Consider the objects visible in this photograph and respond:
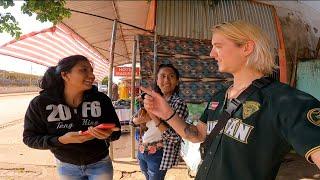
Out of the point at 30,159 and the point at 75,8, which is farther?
the point at 30,159

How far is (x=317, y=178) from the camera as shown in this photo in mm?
5953

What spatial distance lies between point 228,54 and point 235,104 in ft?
0.92

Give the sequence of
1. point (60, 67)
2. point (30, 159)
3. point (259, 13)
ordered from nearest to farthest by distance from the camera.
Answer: point (60, 67) < point (259, 13) < point (30, 159)

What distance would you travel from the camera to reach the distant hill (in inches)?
2270

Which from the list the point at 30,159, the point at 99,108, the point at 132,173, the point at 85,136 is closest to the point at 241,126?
the point at 85,136

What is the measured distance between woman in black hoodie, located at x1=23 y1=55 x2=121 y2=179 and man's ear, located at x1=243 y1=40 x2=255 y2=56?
1462 mm

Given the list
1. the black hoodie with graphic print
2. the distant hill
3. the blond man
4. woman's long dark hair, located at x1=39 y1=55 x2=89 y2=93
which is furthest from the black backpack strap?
the distant hill

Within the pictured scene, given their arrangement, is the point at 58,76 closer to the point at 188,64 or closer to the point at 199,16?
the point at 188,64

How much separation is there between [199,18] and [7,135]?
877 centimetres

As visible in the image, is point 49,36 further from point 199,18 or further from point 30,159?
point 199,18

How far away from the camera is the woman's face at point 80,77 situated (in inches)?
117

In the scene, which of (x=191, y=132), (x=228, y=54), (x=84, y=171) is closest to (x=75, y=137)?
(x=84, y=171)

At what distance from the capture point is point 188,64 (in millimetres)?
6652

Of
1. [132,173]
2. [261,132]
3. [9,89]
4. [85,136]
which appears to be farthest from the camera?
[9,89]
